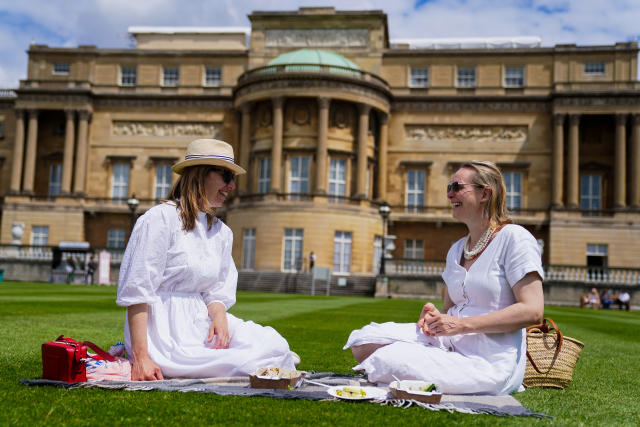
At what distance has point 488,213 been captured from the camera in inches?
215

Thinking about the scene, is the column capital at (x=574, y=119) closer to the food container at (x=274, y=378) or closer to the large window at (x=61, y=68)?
the large window at (x=61, y=68)

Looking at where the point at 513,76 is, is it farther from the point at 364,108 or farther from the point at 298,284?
the point at 298,284

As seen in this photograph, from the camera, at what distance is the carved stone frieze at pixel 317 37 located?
48.0 m

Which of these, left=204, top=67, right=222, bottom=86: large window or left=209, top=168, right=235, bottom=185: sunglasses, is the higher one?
left=204, top=67, right=222, bottom=86: large window

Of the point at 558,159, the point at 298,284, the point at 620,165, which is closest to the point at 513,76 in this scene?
the point at 558,159

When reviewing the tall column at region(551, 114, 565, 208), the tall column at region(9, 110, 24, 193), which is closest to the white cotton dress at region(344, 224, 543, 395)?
the tall column at region(551, 114, 565, 208)

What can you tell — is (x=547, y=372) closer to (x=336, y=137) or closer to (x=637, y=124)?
(x=336, y=137)

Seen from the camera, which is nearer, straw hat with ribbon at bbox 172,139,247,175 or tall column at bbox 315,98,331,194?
straw hat with ribbon at bbox 172,139,247,175

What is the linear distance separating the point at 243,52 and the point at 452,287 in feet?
150

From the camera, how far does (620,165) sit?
144ft

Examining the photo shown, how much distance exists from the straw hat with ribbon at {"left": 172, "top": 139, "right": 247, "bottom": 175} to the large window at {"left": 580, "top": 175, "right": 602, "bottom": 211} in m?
44.1

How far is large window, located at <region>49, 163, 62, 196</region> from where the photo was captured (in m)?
50.3

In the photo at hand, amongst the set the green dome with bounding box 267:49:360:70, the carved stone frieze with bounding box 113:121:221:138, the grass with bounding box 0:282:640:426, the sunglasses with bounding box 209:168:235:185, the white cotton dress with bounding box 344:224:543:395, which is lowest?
the grass with bounding box 0:282:640:426

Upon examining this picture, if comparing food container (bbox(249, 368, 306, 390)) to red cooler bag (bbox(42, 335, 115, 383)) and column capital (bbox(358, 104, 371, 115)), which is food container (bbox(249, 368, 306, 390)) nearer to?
red cooler bag (bbox(42, 335, 115, 383))
